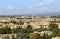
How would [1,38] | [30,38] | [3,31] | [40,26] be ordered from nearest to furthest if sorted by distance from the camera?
[30,38] < [1,38] < [3,31] < [40,26]

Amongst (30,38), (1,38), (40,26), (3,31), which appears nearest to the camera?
(30,38)

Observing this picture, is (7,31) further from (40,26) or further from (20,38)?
(20,38)

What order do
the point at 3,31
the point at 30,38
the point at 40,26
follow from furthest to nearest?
the point at 40,26 < the point at 3,31 < the point at 30,38

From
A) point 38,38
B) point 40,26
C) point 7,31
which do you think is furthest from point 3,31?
point 38,38

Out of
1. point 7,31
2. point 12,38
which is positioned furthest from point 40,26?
point 12,38

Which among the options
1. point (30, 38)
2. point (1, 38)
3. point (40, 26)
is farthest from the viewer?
point (40, 26)

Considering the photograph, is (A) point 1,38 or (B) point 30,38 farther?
(A) point 1,38

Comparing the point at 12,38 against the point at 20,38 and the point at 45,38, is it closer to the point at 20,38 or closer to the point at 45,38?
the point at 20,38

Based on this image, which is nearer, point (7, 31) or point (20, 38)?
point (20, 38)
